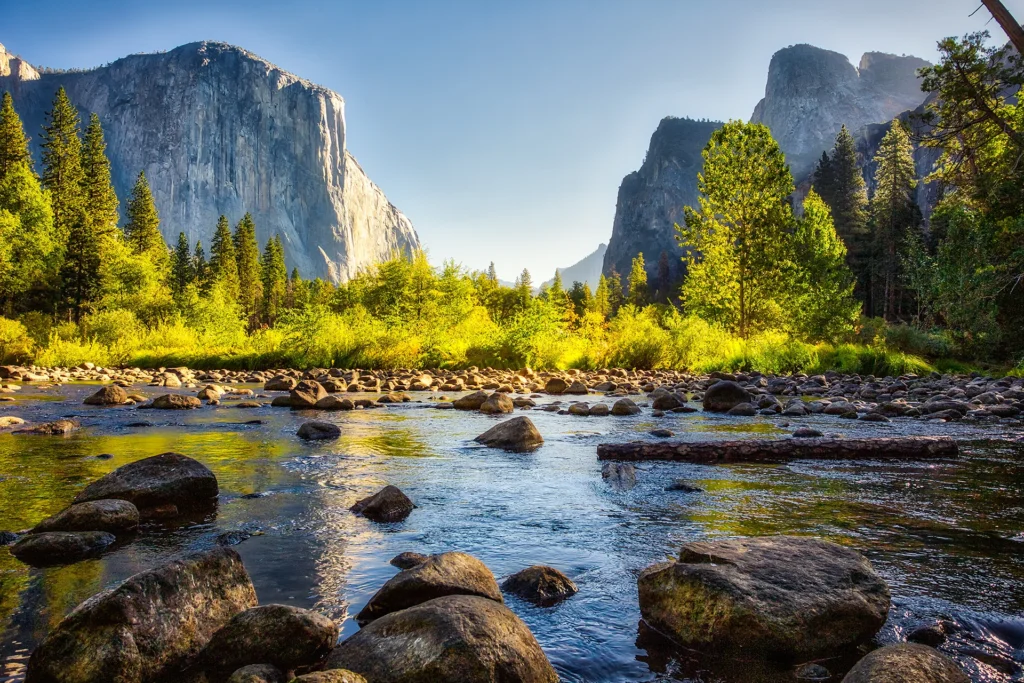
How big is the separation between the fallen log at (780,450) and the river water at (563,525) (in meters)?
0.25

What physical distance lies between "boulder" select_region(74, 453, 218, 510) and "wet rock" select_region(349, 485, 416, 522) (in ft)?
4.31

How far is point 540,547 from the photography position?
3928 millimetres

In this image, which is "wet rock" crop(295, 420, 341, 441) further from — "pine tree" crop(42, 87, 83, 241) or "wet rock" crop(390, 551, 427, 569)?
"pine tree" crop(42, 87, 83, 241)

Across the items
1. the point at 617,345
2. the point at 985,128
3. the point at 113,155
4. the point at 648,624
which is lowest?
the point at 648,624

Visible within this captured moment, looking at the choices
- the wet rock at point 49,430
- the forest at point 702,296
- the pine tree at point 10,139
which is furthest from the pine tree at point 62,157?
the wet rock at point 49,430

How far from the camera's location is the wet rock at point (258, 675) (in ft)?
7.10

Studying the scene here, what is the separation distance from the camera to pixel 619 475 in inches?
234

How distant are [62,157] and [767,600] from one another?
191 ft

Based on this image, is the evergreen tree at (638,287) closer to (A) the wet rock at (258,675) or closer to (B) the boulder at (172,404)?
(B) the boulder at (172,404)

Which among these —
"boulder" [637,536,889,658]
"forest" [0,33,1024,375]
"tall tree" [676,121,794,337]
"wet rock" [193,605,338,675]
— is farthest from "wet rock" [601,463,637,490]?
"tall tree" [676,121,794,337]

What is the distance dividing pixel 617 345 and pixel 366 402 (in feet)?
44.2

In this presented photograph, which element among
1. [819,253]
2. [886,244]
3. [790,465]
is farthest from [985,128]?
[886,244]

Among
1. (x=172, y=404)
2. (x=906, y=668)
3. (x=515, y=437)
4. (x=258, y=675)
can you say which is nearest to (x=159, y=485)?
(x=258, y=675)

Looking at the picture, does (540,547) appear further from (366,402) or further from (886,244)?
(886,244)
